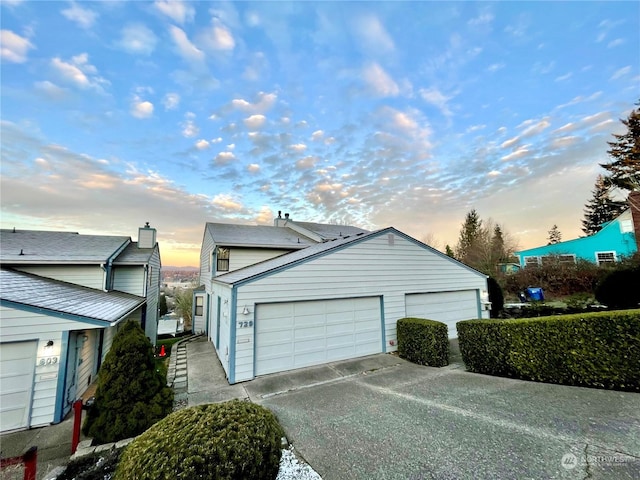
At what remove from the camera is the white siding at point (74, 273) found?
30.0 feet

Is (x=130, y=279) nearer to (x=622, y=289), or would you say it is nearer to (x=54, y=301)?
(x=54, y=301)

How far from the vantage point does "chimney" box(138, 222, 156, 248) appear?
44.9 feet

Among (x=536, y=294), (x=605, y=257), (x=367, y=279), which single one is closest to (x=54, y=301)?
(x=367, y=279)

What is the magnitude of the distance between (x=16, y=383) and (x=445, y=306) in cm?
1282

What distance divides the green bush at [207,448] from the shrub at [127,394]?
213 cm

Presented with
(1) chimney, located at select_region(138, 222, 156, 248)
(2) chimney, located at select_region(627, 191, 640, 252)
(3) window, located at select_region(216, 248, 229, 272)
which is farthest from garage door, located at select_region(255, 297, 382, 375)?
(2) chimney, located at select_region(627, 191, 640, 252)

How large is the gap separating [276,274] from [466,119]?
10291 millimetres

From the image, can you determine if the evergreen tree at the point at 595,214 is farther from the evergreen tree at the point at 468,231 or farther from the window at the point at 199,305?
the window at the point at 199,305

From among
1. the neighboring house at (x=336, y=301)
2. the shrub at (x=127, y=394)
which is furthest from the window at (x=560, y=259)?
the shrub at (x=127, y=394)

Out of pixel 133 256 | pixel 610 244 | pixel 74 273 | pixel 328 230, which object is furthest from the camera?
pixel 610 244

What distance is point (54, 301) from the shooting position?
633 centimetres

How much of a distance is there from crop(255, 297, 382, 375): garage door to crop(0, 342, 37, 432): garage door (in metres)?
4.79

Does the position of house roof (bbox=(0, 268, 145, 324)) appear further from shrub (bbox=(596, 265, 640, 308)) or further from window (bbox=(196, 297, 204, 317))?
shrub (bbox=(596, 265, 640, 308))

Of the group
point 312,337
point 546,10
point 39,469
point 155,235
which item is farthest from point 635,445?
point 155,235
